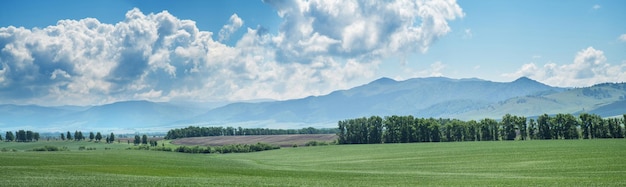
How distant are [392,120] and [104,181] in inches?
4932

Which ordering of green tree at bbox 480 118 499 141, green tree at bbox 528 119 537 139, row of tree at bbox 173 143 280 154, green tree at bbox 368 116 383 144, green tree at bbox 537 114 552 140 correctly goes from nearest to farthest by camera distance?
1. green tree at bbox 537 114 552 140
2. green tree at bbox 528 119 537 139
3. green tree at bbox 480 118 499 141
4. row of tree at bbox 173 143 280 154
5. green tree at bbox 368 116 383 144

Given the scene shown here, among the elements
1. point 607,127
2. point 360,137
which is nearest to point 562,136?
point 607,127

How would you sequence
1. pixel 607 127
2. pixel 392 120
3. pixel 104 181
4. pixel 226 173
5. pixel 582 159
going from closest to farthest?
pixel 104 181, pixel 226 173, pixel 582 159, pixel 607 127, pixel 392 120

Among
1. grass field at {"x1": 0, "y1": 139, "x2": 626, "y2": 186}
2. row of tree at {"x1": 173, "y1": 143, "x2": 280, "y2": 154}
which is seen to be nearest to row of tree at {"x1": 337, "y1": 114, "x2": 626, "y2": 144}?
row of tree at {"x1": 173, "y1": 143, "x2": 280, "y2": 154}

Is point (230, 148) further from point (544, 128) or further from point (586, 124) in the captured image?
point (586, 124)

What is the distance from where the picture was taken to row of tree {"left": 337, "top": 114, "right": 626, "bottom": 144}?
13588 cm

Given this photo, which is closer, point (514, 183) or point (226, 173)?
point (514, 183)

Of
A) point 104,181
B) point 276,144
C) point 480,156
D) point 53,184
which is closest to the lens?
point 53,184

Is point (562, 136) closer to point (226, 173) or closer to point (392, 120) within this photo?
point (392, 120)

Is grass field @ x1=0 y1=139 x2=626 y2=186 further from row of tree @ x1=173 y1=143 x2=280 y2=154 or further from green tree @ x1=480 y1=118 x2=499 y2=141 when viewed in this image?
row of tree @ x1=173 y1=143 x2=280 y2=154

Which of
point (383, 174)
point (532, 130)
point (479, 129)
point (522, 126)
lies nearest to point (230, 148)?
point (479, 129)

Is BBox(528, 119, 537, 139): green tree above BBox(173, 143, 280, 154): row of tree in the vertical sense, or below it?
above

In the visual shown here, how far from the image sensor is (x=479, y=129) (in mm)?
151125

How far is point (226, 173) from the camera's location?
60031mm
